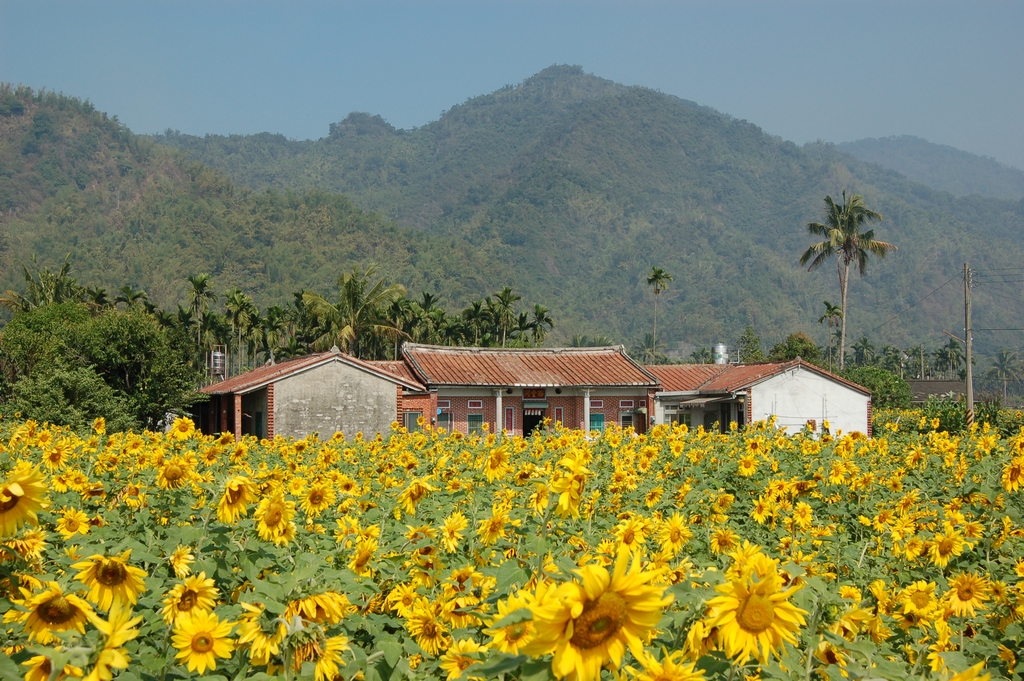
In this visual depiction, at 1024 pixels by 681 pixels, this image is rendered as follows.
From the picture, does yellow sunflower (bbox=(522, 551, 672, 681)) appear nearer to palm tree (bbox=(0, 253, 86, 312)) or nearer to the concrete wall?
the concrete wall

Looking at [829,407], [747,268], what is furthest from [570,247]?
[829,407]

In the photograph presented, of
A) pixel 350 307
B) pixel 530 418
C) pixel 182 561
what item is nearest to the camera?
pixel 182 561

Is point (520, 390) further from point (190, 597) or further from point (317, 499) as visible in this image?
point (190, 597)

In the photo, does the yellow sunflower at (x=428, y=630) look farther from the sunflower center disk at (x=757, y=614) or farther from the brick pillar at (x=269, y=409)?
the brick pillar at (x=269, y=409)

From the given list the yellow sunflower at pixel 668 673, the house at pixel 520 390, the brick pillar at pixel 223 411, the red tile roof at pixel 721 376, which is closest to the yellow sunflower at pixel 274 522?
the yellow sunflower at pixel 668 673

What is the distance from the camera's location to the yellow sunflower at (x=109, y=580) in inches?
99.3

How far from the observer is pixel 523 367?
3120cm

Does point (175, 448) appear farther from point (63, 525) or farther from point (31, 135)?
point (31, 135)

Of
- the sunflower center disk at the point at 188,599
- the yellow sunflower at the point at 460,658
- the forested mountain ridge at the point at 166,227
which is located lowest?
the yellow sunflower at the point at 460,658

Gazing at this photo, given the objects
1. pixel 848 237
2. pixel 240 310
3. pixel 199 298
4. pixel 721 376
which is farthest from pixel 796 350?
pixel 199 298

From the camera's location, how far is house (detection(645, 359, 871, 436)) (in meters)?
31.2

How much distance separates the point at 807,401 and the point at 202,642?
31377 mm

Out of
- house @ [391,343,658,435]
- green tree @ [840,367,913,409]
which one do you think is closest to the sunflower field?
house @ [391,343,658,435]

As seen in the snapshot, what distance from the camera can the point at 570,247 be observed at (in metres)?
195
